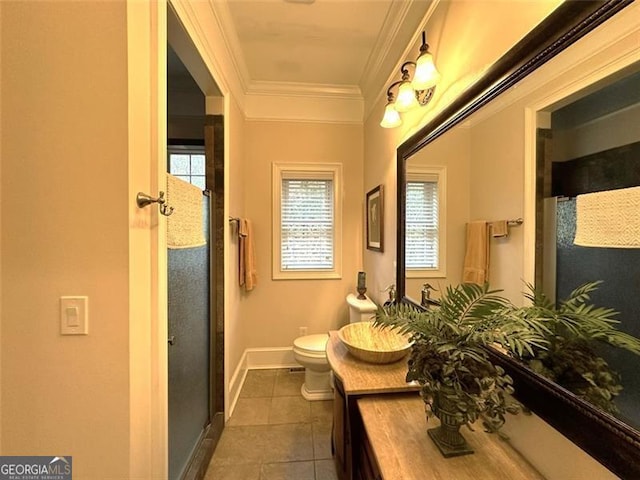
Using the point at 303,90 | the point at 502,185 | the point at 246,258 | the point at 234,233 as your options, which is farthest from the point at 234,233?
the point at 502,185

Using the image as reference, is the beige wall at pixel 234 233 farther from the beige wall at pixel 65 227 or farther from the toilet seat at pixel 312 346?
the beige wall at pixel 65 227

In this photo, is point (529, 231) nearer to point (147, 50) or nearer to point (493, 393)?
point (493, 393)

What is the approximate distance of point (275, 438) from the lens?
197 cm

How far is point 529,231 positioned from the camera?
90cm

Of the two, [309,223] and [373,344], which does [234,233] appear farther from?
[373,344]

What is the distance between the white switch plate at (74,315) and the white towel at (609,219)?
1.46 metres

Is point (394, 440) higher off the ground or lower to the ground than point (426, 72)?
lower

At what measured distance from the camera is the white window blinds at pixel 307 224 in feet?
10.00

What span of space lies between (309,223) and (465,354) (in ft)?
7.87

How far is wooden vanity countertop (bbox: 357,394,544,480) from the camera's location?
32.0 inches

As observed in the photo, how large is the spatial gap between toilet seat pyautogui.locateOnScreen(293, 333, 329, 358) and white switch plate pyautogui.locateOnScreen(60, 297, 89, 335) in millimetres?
1648

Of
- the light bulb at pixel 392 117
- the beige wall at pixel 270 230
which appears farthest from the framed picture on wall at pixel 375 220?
the light bulb at pixel 392 117

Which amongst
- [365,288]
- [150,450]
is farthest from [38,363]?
[365,288]

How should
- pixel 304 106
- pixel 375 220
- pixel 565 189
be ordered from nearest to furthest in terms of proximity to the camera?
pixel 565 189 < pixel 375 220 < pixel 304 106
